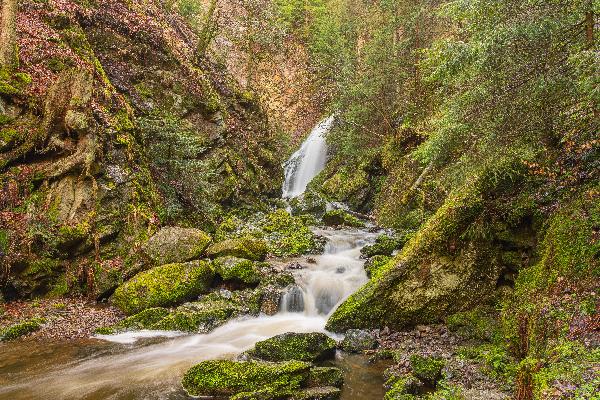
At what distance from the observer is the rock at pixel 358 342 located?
29.1 ft

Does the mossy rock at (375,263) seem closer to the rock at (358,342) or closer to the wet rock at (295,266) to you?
the wet rock at (295,266)

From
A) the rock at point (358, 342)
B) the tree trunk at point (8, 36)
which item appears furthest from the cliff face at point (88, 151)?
the rock at point (358, 342)

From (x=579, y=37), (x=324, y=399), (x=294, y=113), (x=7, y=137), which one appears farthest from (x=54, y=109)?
(x=294, y=113)

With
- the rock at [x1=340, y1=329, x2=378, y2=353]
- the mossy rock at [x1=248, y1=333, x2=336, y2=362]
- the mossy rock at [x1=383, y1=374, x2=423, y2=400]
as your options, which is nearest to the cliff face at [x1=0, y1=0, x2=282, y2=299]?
the mossy rock at [x1=248, y1=333, x2=336, y2=362]

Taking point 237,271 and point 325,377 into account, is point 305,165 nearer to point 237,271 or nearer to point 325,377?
point 237,271

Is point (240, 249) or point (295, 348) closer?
point (295, 348)

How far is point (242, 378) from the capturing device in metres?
Result: 7.02

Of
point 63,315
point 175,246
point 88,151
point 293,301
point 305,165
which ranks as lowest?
point 293,301

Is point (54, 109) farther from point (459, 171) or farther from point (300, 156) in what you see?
point (300, 156)

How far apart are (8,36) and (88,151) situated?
391 cm

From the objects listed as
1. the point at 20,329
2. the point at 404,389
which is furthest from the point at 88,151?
the point at 404,389

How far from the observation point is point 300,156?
35.2 meters

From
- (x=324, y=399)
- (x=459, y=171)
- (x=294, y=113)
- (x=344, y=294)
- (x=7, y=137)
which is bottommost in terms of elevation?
(x=324, y=399)

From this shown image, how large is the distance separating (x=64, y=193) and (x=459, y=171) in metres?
9.75
